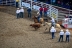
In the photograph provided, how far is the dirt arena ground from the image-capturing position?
67.4ft

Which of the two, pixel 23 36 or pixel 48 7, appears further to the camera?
pixel 48 7

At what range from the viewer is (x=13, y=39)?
2189cm

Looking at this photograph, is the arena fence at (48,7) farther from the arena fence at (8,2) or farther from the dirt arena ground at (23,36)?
the dirt arena ground at (23,36)

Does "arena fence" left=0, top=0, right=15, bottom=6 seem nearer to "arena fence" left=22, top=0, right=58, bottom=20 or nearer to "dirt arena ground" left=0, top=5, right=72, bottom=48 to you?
"arena fence" left=22, top=0, right=58, bottom=20

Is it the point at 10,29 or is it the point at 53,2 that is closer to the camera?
the point at 10,29

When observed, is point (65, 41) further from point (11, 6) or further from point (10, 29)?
point (11, 6)

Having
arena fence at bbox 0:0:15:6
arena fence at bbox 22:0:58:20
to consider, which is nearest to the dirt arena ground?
arena fence at bbox 22:0:58:20

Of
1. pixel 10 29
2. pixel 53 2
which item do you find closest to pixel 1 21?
pixel 10 29

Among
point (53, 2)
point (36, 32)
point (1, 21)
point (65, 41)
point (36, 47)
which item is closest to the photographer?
point (36, 47)

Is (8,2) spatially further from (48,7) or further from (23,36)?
(23,36)

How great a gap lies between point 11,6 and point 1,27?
11177mm

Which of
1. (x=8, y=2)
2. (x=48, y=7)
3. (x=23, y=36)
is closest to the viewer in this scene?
(x=23, y=36)

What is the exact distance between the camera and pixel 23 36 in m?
22.7

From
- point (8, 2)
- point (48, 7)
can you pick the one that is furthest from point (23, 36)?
point (8, 2)
